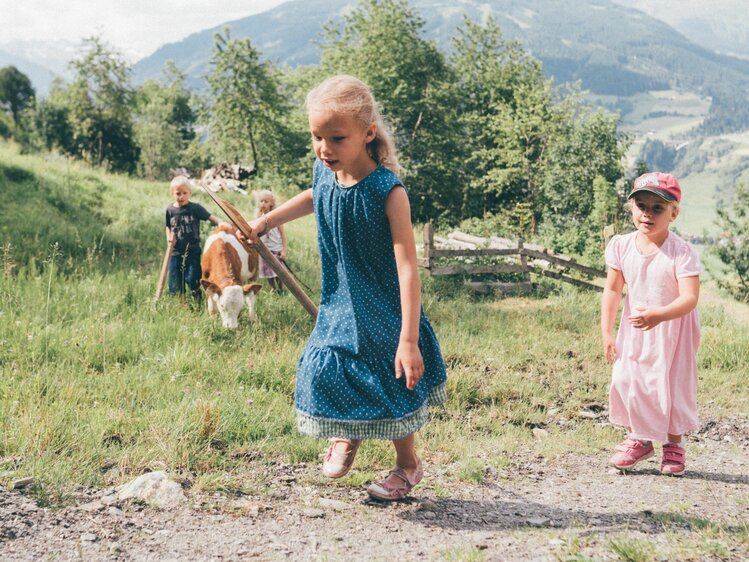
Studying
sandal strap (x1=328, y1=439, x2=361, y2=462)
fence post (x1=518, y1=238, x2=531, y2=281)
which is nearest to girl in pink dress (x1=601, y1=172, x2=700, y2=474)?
sandal strap (x1=328, y1=439, x2=361, y2=462)

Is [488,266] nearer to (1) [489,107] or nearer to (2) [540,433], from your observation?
(2) [540,433]

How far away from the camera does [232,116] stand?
36875mm

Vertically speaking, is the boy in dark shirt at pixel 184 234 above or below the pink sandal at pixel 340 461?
above

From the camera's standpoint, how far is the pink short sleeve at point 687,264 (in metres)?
3.67

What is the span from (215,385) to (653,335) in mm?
3064

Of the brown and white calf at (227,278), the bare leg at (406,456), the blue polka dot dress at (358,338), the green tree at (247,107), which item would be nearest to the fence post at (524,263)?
the brown and white calf at (227,278)

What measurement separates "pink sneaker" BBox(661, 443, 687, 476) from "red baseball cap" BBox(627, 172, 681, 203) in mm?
1459

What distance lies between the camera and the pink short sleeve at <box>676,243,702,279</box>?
12.0 ft

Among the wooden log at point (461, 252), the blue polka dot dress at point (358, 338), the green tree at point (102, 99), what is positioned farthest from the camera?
the green tree at point (102, 99)

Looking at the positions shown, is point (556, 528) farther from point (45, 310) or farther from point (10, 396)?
point (45, 310)

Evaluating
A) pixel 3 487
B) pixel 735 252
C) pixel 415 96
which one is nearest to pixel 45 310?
pixel 3 487

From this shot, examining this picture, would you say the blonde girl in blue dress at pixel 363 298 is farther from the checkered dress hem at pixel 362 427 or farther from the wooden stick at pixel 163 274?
the wooden stick at pixel 163 274

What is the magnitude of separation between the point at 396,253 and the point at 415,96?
3762cm

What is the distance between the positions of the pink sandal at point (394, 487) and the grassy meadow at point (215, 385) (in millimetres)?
308
